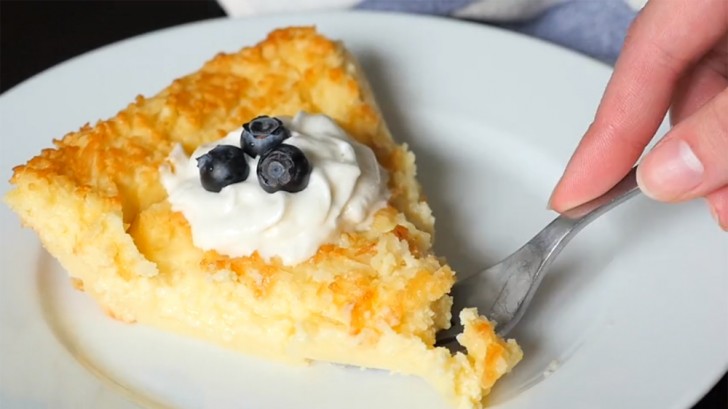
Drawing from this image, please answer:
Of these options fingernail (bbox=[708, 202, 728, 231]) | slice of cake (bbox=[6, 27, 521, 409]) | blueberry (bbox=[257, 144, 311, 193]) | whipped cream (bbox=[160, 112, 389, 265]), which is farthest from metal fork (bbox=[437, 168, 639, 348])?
blueberry (bbox=[257, 144, 311, 193])

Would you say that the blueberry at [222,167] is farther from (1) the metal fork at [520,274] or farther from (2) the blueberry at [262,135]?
(1) the metal fork at [520,274]

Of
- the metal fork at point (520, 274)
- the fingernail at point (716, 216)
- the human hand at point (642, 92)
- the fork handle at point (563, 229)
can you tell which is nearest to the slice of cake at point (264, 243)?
the metal fork at point (520, 274)

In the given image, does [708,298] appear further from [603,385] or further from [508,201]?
[508,201]

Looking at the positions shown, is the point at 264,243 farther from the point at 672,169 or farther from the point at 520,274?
the point at 672,169

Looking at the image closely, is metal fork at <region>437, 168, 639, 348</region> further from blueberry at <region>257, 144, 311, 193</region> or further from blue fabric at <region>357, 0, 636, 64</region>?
blue fabric at <region>357, 0, 636, 64</region>

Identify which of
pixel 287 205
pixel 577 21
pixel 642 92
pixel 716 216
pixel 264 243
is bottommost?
pixel 264 243

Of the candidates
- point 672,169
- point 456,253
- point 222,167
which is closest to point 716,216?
point 672,169

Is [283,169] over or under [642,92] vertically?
under
